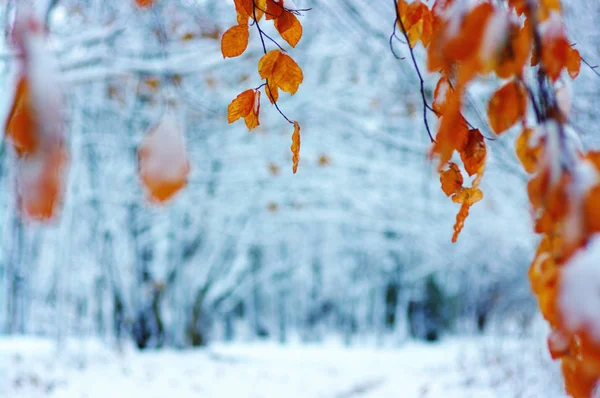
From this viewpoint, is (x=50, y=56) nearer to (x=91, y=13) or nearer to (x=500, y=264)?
(x=91, y=13)

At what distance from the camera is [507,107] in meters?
1.08

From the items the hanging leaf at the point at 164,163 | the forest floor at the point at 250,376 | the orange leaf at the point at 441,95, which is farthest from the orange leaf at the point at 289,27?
the forest floor at the point at 250,376

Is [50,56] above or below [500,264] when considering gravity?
above

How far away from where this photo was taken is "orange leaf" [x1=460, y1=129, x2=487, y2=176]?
4.67 ft

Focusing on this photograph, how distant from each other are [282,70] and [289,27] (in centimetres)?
12

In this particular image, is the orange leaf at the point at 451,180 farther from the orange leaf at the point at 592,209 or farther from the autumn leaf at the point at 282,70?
the orange leaf at the point at 592,209

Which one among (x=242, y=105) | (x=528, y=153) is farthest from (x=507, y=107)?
(x=242, y=105)

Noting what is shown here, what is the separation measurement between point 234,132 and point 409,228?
335 centimetres

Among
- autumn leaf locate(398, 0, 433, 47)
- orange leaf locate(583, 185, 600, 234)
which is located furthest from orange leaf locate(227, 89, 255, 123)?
orange leaf locate(583, 185, 600, 234)

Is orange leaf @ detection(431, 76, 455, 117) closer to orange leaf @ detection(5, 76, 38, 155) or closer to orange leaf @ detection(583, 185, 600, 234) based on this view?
orange leaf @ detection(583, 185, 600, 234)

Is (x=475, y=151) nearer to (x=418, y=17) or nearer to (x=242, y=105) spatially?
(x=418, y=17)

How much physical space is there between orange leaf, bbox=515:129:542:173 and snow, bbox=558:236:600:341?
22 cm

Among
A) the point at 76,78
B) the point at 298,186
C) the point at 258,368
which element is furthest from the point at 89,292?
the point at 76,78

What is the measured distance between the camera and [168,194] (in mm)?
868
